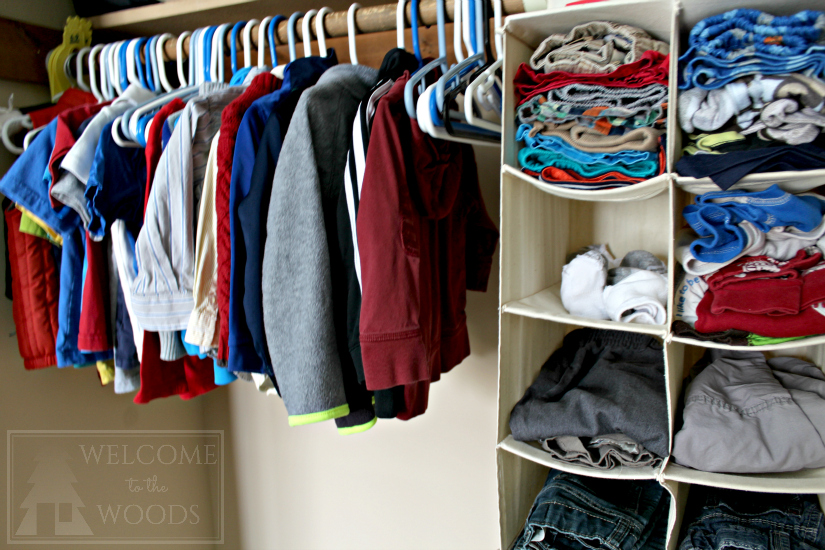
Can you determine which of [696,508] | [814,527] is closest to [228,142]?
[696,508]

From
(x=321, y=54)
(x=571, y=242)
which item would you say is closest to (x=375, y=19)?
(x=321, y=54)

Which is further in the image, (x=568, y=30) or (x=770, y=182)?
(x=568, y=30)

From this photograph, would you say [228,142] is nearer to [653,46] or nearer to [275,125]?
[275,125]

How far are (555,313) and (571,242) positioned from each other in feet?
1.24

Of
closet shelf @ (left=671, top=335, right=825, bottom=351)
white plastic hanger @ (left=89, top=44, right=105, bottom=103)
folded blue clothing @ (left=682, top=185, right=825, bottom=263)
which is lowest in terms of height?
closet shelf @ (left=671, top=335, right=825, bottom=351)

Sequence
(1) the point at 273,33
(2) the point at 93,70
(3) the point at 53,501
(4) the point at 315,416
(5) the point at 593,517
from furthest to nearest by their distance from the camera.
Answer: (3) the point at 53,501 < (2) the point at 93,70 < (1) the point at 273,33 < (5) the point at 593,517 < (4) the point at 315,416

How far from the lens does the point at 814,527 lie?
3.44 ft

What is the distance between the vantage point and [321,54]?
130 centimetres

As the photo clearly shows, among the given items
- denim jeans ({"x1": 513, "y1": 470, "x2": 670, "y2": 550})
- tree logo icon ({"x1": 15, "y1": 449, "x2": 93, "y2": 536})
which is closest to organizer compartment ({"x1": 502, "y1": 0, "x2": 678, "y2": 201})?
denim jeans ({"x1": 513, "y1": 470, "x2": 670, "y2": 550})

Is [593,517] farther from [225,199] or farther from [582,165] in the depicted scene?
[225,199]

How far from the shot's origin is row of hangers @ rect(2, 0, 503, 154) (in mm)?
1019

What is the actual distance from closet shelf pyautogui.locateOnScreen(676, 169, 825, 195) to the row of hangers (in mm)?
399

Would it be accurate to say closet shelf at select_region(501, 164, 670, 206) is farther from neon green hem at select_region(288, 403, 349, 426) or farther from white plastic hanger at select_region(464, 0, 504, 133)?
neon green hem at select_region(288, 403, 349, 426)

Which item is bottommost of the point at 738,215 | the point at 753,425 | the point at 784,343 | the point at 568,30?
the point at 753,425
